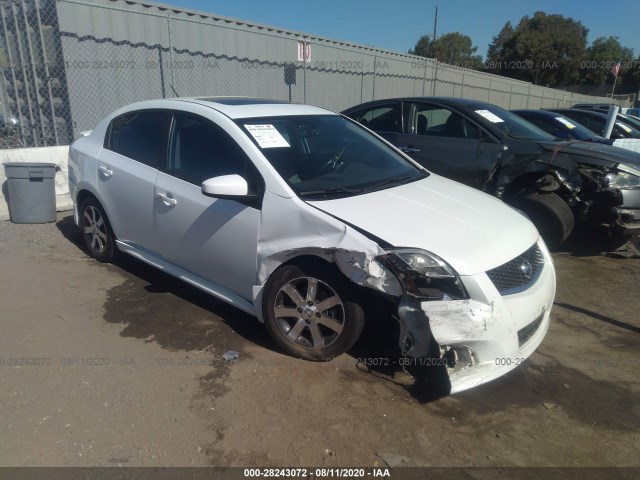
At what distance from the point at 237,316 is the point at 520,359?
2.14 metres

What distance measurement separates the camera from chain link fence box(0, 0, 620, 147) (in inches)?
308

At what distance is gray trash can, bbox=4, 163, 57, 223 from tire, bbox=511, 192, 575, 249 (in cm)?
580

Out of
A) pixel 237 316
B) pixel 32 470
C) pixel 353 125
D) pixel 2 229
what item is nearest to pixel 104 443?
pixel 32 470

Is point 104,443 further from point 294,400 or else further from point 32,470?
point 294,400

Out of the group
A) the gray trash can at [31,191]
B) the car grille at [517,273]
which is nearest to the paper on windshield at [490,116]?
the car grille at [517,273]

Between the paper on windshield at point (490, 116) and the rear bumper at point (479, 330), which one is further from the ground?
the paper on windshield at point (490, 116)

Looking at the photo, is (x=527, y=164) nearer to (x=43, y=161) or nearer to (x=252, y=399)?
(x=252, y=399)

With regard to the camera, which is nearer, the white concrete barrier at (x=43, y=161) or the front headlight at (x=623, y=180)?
the front headlight at (x=623, y=180)

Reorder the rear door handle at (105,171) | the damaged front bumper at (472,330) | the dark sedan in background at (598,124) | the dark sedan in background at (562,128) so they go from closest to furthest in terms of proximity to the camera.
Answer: the damaged front bumper at (472,330)
the rear door handle at (105,171)
the dark sedan in background at (562,128)
the dark sedan in background at (598,124)

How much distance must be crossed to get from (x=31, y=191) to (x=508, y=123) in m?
6.08

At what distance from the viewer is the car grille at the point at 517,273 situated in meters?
2.86

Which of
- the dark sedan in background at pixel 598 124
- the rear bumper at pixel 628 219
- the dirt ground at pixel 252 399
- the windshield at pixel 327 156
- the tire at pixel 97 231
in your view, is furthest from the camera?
the dark sedan in background at pixel 598 124

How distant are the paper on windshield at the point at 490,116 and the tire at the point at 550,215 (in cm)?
117

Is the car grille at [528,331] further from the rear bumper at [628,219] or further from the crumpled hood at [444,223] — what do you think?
the rear bumper at [628,219]
